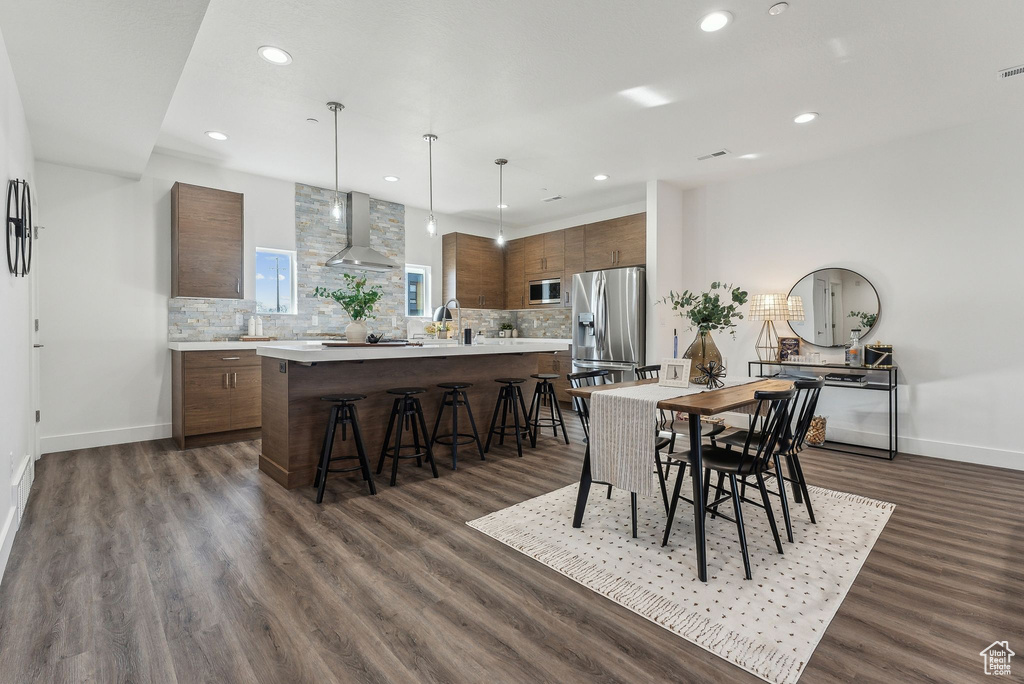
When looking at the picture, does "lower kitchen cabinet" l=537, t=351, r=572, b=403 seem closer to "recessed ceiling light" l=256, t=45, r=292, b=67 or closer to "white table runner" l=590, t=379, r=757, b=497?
"white table runner" l=590, t=379, r=757, b=497

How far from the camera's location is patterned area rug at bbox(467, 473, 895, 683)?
5.71ft

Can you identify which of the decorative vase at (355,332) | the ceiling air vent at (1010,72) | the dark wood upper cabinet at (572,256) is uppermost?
the ceiling air vent at (1010,72)

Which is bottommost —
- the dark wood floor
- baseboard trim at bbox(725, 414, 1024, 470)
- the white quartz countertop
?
the dark wood floor

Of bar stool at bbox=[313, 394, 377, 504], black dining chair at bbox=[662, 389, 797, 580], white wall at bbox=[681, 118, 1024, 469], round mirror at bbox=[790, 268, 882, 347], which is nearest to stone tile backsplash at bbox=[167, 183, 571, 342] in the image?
bar stool at bbox=[313, 394, 377, 504]

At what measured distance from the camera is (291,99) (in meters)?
3.57

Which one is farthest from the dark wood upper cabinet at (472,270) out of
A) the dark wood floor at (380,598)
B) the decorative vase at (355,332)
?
the dark wood floor at (380,598)

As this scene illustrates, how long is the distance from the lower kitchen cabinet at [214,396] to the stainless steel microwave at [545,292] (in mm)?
3999

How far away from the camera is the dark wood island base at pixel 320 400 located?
337cm

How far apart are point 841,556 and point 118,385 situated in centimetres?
587

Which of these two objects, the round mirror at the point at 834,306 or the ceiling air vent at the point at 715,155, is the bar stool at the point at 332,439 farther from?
the round mirror at the point at 834,306

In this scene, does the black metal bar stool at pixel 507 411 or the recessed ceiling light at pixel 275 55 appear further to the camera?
the black metal bar stool at pixel 507 411

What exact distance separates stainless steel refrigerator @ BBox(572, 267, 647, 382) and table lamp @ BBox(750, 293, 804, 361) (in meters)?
1.22

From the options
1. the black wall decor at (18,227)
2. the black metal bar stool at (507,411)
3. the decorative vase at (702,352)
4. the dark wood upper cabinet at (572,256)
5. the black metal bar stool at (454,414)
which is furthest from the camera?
the dark wood upper cabinet at (572,256)

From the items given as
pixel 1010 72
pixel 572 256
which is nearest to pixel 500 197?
pixel 572 256
